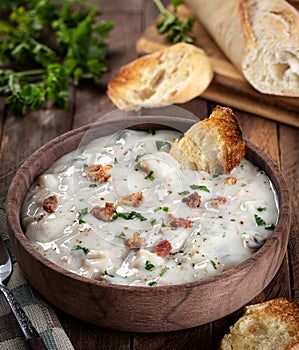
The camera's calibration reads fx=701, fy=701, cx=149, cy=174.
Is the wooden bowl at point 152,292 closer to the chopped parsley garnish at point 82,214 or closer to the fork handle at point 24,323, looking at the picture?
the fork handle at point 24,323

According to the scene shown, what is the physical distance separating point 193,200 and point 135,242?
297 mm

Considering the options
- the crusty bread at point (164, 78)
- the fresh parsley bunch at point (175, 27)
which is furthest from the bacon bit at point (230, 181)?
the fresh parsley bunch at point (175, 27)

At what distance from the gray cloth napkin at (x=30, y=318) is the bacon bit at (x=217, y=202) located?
0.71m

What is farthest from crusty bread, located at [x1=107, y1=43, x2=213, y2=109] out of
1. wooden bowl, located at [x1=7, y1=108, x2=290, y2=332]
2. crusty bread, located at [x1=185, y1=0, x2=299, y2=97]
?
wooden bowl, located at [x1=7, y1=108, x2=290, y2=332]

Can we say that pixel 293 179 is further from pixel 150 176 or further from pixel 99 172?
pixel 99 172

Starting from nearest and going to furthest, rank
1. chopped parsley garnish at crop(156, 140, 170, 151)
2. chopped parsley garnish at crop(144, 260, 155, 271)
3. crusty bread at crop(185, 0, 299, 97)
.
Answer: chopped parsley garnish at crop(144, 260, 155, 271) < chopped parsley garnish at crop(156, 140, 170, 151) < crusty bread at crop(185, 0, 299, 97)

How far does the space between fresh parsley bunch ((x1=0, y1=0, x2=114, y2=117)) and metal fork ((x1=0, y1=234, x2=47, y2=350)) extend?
1190 mm

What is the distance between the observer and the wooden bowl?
2.30m

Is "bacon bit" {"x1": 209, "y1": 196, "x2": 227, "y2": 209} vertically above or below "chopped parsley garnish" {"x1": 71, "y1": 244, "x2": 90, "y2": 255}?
above

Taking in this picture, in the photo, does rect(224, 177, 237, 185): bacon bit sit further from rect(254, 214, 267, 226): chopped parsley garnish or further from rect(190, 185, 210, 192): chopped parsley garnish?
rect(254, 214, 267, 226): chopped parsley garnish

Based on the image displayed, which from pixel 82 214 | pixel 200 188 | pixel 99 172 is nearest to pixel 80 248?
pixel 82 214

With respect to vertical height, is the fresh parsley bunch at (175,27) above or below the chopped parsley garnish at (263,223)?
below

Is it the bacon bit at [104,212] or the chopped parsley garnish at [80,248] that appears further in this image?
the bacon bit at [104,212]

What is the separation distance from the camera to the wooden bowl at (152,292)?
90.5 inches
